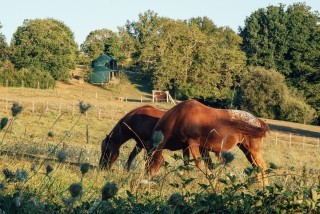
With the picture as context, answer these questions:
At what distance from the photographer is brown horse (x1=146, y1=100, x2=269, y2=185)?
1116cm

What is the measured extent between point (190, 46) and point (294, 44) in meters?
16.8

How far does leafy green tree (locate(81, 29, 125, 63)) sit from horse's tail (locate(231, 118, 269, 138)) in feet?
282

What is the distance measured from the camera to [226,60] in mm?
78938

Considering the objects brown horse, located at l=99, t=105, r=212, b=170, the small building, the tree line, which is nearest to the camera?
brown horse, located at l=99, t=105, r=212, b=170

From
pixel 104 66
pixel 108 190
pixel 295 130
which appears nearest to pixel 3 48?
pixel 104 66

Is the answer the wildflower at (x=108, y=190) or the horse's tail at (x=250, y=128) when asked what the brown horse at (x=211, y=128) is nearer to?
the horse's tail at (x=250, y=128)

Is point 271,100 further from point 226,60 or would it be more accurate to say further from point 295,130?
point 226,60

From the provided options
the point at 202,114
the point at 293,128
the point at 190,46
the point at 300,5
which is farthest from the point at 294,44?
the point at 202,114

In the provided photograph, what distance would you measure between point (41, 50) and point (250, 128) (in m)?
68.3

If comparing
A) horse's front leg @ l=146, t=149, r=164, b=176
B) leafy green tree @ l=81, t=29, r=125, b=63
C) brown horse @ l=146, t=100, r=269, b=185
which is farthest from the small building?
horse's front leg @ l=146, t=149, r=164, b=176

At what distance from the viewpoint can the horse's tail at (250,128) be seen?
11461 millimetres

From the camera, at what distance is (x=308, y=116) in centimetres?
6781

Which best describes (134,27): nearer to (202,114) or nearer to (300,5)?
(300,5)

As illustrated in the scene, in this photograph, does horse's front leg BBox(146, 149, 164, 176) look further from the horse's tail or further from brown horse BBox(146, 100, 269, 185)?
the horse's tail
